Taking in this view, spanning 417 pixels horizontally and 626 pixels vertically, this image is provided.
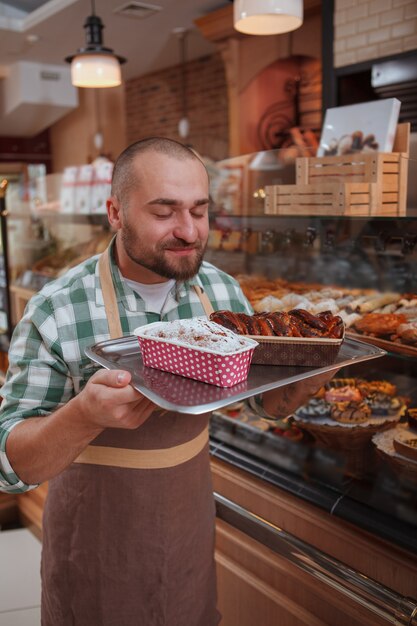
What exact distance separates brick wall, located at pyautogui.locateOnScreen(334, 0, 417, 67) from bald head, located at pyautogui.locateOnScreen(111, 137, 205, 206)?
2364 millimetres

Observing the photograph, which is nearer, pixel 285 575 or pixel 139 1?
pixel 285 575

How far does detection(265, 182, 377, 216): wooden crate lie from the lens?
76.9 inches

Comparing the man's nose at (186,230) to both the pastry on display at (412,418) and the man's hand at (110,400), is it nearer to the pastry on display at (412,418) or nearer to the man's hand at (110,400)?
the man's hand at (110,400)

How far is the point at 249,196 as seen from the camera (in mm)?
2584

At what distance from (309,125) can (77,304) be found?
19.6ft

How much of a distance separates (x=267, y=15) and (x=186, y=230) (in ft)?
6.03

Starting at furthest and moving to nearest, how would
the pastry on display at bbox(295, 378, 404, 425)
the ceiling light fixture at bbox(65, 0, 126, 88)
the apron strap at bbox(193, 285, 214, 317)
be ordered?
1. the ceiling light fixture at bbox(65, 0, 126, 88)
2. the pastry on display at bbox(295, 378, 404, 425)
3. the apron strap at bbox(193, 285, 214, 317)

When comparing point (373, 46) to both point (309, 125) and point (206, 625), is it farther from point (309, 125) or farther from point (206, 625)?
point (309, 125)

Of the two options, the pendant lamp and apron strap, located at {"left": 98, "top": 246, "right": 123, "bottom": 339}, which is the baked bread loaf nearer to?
apron strap, located at {"left": 98, "top": 246, "right": 123, "bottom": 339}

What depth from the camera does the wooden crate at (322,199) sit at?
76.9 inches

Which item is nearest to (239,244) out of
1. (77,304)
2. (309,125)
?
(77,304)

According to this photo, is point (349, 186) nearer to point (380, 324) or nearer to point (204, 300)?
point (380, 324)

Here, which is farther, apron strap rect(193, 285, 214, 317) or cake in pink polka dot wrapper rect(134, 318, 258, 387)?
apron strap rect(193, 285, 214, 317)

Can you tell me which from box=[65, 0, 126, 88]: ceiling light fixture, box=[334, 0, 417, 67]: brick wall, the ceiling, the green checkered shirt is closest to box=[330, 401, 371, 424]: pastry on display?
the green checkered shirt
